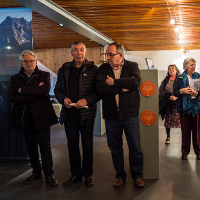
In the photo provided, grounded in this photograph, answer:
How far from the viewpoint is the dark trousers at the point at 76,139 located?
11.0 feet

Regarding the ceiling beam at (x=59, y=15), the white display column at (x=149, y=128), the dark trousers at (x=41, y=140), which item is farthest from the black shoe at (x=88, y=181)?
the ceiling beam at (x=59, y=15)

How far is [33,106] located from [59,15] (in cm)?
358

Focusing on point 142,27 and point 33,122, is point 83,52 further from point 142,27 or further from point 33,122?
point 142,27

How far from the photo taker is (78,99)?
3.32 m

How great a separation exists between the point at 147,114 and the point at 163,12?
14.1ft

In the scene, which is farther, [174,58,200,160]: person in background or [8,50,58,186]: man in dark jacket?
[174,58,200,160]: person in background

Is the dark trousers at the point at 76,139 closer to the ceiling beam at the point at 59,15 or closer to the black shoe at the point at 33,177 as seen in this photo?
the black shoe at the point at 33,177

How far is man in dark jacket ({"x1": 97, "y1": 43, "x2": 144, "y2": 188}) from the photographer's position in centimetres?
315

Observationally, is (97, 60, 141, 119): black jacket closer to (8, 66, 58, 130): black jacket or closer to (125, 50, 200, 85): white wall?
(8, 66, 58, 130): black jacket

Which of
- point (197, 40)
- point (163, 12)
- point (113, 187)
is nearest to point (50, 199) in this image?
point (113, 187)

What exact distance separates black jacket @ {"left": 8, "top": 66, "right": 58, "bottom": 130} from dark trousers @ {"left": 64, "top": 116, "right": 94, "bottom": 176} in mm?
304

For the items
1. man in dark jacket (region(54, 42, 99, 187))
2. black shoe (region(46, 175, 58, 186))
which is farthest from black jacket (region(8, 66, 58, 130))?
black shoe (region(46, 175, 58, 186))

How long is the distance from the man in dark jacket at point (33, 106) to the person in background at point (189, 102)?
6.91ft

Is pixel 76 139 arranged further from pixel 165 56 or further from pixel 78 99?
pixel 165 56
